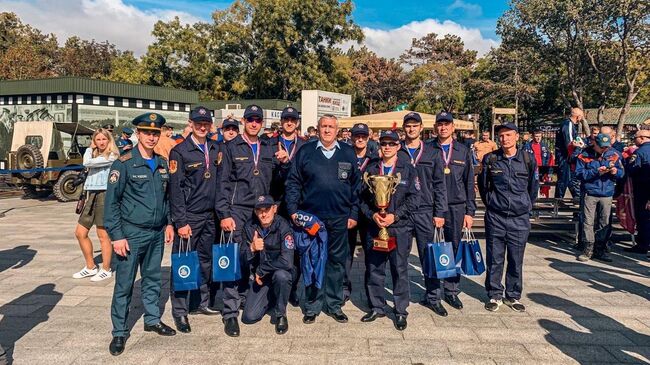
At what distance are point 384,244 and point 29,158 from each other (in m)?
12.7

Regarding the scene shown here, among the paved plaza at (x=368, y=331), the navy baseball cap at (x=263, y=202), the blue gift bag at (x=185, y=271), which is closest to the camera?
the paved plaza at (x=368, y=331)

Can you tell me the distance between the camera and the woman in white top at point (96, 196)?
5977 mm

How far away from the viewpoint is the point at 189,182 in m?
4.70

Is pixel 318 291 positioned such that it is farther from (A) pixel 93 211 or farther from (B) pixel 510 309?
(A) pixel 93 211

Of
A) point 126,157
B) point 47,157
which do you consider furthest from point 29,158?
point 126,157

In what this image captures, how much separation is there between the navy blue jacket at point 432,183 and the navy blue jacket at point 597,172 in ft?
11.2

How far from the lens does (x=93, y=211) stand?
6219mm

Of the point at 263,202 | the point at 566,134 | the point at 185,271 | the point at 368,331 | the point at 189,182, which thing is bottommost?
the point at 368,331

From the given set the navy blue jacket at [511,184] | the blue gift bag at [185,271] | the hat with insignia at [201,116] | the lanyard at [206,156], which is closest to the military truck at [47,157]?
the hat with insignia at [201,116]

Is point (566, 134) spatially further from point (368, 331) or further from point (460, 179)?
point (368, 331)

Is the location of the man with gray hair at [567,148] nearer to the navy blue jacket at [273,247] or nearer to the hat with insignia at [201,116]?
the navy blue jacket at [273,247]

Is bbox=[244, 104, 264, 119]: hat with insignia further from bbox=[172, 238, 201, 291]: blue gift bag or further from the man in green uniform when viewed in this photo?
bbox=[172, 238, 201, 291]: blue gift bag

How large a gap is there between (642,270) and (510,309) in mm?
3003

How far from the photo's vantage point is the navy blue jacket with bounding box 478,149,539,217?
5172mm
